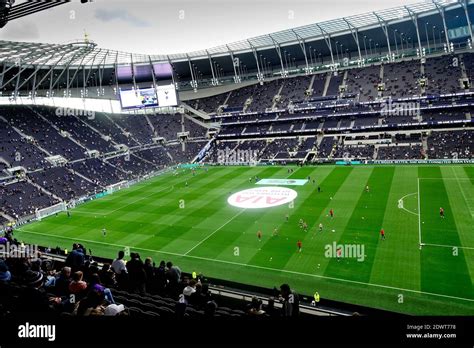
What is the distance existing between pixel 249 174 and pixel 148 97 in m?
37.8

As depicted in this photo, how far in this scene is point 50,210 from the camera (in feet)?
166

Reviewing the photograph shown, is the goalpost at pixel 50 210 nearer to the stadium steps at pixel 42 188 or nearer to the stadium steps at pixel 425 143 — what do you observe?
the stadium steps at pixel 42 188

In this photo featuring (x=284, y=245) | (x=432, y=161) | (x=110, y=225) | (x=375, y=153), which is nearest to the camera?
(x=284, y=245)

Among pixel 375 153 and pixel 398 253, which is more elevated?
pixel 375 153

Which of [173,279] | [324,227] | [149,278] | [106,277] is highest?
[106,277]

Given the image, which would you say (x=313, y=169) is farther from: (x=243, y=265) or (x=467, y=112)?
(x=243, y=265)

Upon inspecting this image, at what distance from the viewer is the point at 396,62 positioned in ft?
285

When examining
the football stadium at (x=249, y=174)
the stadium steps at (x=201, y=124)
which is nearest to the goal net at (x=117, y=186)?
the football stadium at (x=249, y=174)

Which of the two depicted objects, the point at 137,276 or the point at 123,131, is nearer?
the point at 137,276

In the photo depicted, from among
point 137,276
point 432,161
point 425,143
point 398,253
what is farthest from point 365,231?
point 425,143

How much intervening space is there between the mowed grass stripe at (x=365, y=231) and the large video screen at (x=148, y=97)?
56402 mm

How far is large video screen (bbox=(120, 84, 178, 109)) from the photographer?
8562cm

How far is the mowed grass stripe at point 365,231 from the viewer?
25844mm

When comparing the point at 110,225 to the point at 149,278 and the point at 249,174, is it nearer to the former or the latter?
the point at 249,174
